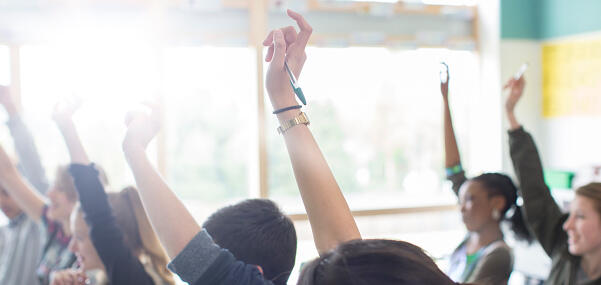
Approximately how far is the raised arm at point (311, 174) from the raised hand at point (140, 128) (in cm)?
24

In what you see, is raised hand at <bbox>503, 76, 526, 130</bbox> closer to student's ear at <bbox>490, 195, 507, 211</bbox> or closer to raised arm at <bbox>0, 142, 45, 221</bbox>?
student's ear at <bbox>490, 195, 507, 211</bbox>

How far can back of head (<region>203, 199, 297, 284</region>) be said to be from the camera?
97cm

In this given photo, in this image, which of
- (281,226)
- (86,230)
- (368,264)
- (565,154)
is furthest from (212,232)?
(565,154)

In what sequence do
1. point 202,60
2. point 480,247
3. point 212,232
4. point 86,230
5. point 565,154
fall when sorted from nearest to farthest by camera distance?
point 212,232
point 86,230
point 480,247
point 202,60
point 565,154

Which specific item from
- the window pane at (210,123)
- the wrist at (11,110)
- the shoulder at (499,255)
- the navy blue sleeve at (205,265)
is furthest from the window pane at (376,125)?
the navy blue sleeve at (205,265)

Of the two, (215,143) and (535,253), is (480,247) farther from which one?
(215,143)

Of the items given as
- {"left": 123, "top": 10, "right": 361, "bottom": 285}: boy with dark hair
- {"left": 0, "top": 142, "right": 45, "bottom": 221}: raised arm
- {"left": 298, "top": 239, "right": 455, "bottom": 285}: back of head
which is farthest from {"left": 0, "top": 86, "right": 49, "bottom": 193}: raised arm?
{"left": 298, "top": 239, "right": 455, "bottom": 285}: back of head

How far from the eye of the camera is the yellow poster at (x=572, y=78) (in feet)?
12.1

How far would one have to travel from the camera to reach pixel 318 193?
2.60 ft

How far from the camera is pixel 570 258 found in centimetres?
164

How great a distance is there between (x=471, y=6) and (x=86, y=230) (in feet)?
12.4

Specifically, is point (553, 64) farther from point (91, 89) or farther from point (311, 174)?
point (311, 174)

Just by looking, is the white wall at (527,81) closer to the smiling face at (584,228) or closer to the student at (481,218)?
the student at (481,218)

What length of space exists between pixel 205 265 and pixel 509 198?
1661 millimetres
